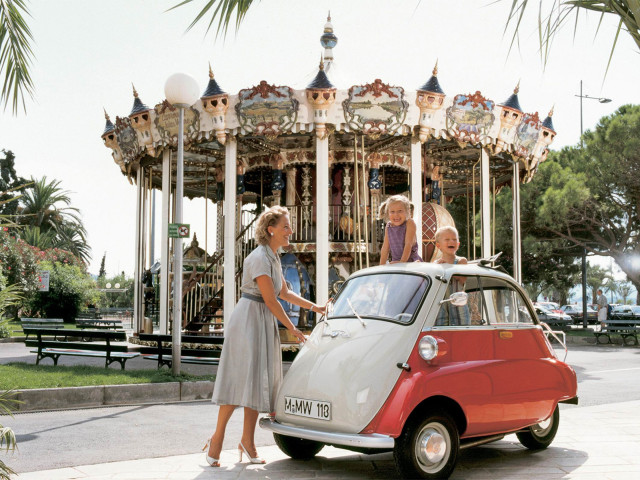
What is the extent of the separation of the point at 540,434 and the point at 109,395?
5925 mm

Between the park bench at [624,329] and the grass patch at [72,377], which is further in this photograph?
the park bench at [624,329]

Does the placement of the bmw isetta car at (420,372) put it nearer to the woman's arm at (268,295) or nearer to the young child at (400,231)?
the woman's arm at (268,295)

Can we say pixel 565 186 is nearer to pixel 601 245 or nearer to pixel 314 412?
pixel 601 245

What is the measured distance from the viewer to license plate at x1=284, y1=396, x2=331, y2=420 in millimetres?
5219

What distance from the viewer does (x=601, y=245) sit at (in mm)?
33719

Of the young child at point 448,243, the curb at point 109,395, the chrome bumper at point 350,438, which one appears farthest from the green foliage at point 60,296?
the chrome bumper at point 350,438

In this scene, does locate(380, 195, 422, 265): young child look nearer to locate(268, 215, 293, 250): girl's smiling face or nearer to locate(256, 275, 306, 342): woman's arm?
locate(268, 215, 293, 250): girl's smiling face

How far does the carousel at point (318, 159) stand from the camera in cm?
1548

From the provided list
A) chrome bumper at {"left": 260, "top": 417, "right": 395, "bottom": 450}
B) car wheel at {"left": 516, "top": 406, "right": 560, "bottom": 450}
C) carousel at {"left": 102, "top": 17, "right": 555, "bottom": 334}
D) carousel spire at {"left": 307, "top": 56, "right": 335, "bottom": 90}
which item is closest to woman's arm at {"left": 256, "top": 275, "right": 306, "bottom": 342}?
chrome bumper at {"left": 260, "top": 417, "right": 395, "bottom": 450}

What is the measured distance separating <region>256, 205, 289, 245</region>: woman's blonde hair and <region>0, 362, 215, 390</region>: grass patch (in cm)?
485

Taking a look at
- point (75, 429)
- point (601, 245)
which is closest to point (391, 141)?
point (75, 429)

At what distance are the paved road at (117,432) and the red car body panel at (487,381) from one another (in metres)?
2.52

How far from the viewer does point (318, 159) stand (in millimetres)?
15578

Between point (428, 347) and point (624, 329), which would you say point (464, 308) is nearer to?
point (428, 347)
